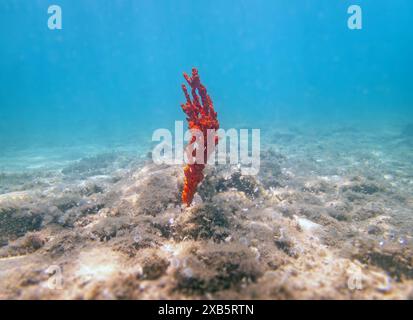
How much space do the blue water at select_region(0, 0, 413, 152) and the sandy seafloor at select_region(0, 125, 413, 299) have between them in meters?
28.1

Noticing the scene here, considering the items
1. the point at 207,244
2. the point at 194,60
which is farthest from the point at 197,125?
the point at 194,60

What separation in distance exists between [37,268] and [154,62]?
18666 centimetres

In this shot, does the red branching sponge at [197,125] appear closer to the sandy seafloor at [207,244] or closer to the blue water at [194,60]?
the sandy seafloor at [207,244]

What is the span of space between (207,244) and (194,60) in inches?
A: 6198

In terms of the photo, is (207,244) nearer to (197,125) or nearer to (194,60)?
(197,125)

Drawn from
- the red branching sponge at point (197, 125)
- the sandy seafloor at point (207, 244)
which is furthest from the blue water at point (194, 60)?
the red branching sponge at point (197, 125)

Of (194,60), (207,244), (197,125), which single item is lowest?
(207,244)

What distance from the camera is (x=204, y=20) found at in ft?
312

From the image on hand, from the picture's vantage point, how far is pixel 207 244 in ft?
13.5

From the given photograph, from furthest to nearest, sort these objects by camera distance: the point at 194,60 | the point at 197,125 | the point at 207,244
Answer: the point at 194,60
the point at 197,125
the point at 207,244

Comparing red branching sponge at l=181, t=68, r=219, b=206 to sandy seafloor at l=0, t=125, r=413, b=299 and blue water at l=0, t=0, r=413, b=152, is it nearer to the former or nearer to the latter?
sandy seafloor at l=0, t=125, r=413, b=299

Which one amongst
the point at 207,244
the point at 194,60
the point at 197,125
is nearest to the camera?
the point at 207,244

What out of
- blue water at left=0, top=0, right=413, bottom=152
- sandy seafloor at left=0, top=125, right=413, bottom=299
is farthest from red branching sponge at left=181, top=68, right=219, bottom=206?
blue water at left=0, top=0, right=413, bottom=152
